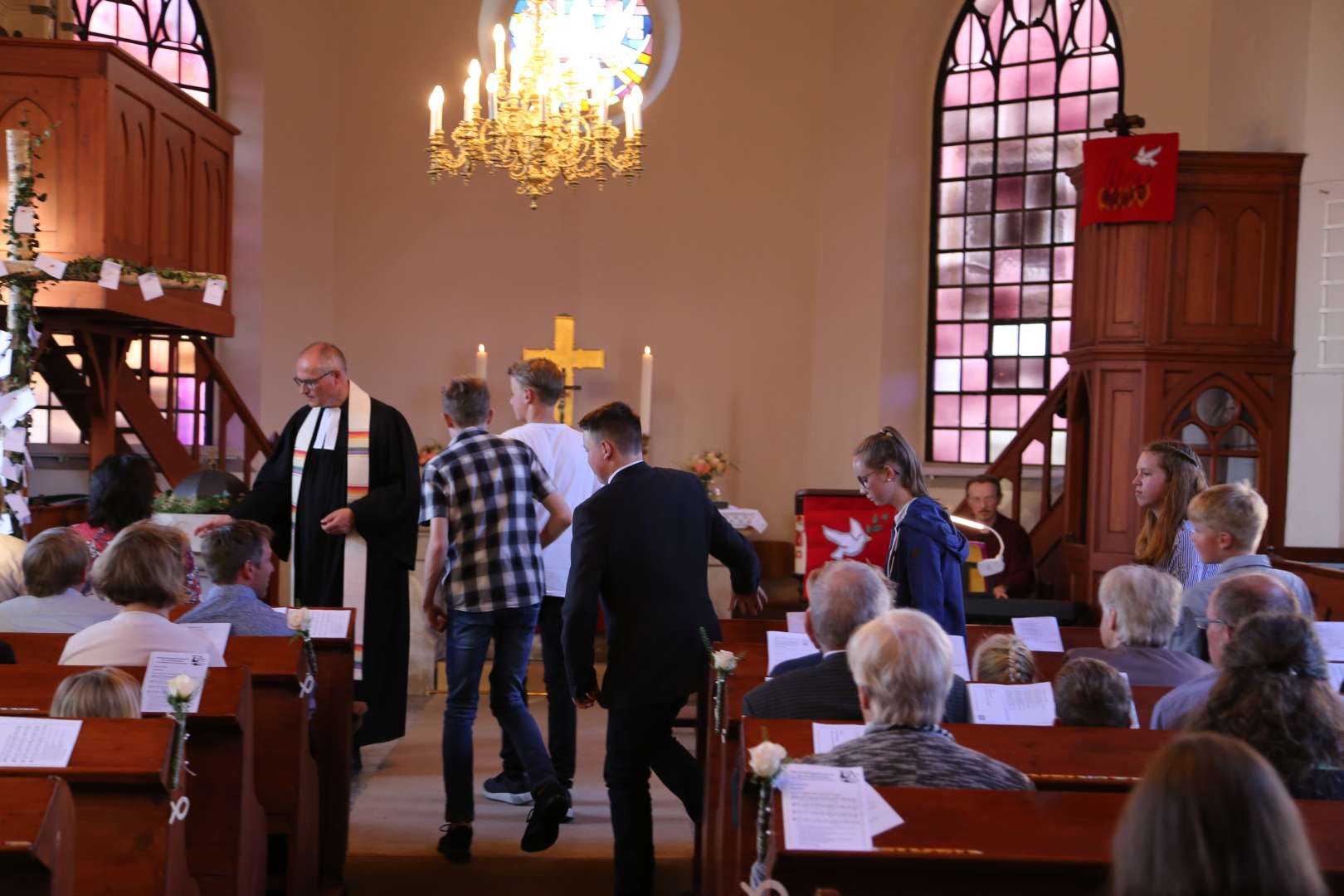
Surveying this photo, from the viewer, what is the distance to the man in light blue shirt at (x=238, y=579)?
4043 mm

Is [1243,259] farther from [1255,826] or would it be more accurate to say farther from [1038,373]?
[1255,826]

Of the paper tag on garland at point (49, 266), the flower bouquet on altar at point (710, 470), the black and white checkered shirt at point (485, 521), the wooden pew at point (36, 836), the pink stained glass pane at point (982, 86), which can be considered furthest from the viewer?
the pink stained glass pane at point (982, 86)

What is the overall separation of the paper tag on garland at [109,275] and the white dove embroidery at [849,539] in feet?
14.8

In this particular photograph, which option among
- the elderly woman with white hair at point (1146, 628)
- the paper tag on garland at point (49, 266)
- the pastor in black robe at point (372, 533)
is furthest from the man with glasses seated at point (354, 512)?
the elderly woman with white hair at point (1146, 628)

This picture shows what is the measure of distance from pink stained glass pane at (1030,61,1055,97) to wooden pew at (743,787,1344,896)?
9.53m

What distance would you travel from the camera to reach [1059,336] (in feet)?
35.6

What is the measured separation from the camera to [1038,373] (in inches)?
431

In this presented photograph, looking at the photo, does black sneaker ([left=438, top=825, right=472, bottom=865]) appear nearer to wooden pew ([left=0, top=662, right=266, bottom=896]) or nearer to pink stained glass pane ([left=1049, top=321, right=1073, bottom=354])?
wooden pew ([left=0, top=662, right=266, bottom=896])

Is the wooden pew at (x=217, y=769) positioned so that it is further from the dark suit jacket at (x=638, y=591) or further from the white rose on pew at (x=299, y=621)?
the dark suit jacket at (x=638, y=591)

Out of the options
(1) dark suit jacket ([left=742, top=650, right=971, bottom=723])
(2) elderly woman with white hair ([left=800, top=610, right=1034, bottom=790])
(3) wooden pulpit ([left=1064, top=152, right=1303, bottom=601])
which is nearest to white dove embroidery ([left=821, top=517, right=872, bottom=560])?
(3) wooden pulpit ([left=1064, top=152, right=1303, bottom=601])

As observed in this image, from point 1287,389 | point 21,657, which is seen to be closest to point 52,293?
point 21,657

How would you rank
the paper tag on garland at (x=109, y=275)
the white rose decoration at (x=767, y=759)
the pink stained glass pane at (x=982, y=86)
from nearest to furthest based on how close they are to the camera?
the white rose decoration at (x=767, y=759) → the paper tag on garland at (x=109, y=275) → the pink stained glass pane at (x=982, y=86)

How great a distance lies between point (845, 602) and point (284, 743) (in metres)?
1.76

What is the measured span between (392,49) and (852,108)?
4.19 metres
